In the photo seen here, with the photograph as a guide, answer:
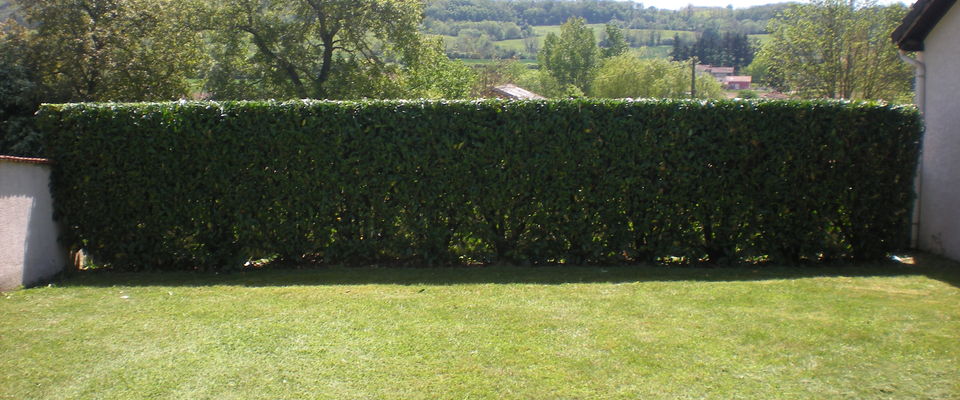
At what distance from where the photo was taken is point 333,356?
16.9 feet

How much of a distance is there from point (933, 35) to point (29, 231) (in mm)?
13305

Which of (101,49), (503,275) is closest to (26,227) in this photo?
(503,275)

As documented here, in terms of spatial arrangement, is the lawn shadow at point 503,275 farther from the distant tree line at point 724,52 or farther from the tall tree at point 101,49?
the distant tree line at point 724,52

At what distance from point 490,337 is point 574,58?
84.9m

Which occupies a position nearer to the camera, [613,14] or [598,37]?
[598,37]

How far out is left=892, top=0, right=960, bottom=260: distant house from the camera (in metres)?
9.15

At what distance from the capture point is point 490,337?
5551 mm

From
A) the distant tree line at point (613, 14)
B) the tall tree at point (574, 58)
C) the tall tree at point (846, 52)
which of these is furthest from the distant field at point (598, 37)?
the tall tree at point (846, 52)

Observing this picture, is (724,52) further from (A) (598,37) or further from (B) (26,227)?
(B) (26,227)

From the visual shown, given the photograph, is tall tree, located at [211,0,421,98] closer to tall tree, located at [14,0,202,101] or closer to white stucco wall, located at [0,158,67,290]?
tall tree, located at [14,0,202,101]

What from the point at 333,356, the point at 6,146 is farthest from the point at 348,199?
the point at 6,146

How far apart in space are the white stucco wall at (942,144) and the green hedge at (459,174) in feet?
3.21

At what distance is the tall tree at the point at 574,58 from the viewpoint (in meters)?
86.8

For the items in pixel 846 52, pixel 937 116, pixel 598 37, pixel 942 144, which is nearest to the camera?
pixel 942 144
